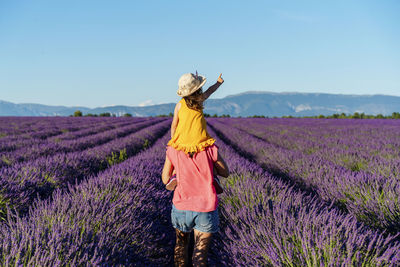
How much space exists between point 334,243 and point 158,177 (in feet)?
8.98

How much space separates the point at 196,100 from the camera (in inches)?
64.9

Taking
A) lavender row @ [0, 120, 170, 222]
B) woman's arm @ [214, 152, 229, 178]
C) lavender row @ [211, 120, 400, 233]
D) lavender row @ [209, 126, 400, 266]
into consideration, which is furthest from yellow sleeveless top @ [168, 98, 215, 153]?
lavender row @ [211, 120, 400, 233]

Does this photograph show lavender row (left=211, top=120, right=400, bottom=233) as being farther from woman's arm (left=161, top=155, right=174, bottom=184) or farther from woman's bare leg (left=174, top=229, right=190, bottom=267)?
woman's arm (left=161, top=155, right=174, bottom=184)

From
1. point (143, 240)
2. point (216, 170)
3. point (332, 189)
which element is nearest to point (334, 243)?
point (216, 170)

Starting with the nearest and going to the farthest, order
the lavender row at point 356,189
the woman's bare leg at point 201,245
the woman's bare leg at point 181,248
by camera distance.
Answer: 1. the woman's bare leg at point 201,245
2. the woman's bare leg at point 181,248
3. the lavender row at point 356,189

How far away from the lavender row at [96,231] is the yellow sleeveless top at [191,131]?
77cm

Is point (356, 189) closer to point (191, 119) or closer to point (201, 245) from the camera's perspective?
point (201, 245)

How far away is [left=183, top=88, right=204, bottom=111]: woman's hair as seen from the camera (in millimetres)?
1646

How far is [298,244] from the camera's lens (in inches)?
62.0

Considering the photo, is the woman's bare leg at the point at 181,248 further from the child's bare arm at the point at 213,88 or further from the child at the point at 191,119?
the child's bare arm at the point at 213,88

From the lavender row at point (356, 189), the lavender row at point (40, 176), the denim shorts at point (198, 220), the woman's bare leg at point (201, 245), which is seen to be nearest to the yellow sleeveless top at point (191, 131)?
the denim shorts at point (198, 220)

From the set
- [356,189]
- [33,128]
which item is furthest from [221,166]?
[33,128]

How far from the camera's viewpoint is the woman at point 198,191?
1663 mm

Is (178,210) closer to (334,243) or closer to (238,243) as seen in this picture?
(238,243)
